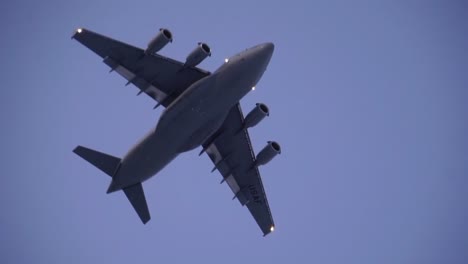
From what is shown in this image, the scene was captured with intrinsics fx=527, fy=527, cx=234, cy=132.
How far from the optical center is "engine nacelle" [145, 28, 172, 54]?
32.6m

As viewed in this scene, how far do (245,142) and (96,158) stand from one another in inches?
420

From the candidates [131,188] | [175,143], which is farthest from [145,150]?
[131,188]

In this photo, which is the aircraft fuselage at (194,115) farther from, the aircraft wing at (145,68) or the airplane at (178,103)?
the aircraft wing at (145,68)

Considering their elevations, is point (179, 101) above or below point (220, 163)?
above

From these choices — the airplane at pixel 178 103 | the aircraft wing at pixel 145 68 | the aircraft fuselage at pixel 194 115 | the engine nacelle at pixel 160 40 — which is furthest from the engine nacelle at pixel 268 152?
the engine nacelle at pixel 160 40

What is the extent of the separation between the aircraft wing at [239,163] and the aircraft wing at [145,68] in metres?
4.16

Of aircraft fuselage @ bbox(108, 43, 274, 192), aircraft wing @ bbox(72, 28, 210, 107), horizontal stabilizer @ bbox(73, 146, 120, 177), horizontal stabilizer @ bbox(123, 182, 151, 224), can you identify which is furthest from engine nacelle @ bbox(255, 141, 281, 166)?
horizontal stabilizer @ bbox(73, 146, 120, 177)

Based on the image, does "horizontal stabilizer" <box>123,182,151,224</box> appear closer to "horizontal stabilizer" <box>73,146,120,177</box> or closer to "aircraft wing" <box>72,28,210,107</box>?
"horizontal stabilizer" <box>73,146,120,177</box>

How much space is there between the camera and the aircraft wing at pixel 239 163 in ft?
125

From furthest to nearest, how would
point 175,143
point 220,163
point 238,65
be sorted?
point 220,163 < point 175,143 < point 238,65

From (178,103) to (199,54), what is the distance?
337 centimetres

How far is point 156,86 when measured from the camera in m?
36.2

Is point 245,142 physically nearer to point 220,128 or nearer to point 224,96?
point 220,128

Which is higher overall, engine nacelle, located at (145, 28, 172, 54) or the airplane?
engine nacelle, located at (145, 28, 172, 54)
